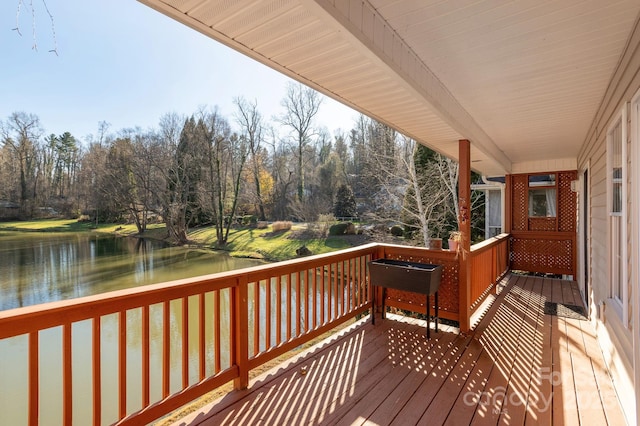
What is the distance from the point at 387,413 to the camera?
85.4 inches

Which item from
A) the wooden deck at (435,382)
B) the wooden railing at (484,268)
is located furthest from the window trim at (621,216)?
the wooden railing at (484,268)

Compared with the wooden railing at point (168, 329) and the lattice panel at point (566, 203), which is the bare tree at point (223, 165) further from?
the lattice panel at point (566, 203)

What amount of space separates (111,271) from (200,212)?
7666 millimetres

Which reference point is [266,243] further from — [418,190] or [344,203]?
[418,190]

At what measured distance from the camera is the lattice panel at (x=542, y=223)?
22.4 feet

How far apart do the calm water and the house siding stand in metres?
5.27

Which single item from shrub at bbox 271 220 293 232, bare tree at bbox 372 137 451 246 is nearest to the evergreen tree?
shrub at bbox 271 220 293 232

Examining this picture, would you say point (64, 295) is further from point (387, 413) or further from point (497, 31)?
point (497, 31)

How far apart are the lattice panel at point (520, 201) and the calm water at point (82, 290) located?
22.9 ft

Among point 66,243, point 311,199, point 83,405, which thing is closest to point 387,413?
point 83,405

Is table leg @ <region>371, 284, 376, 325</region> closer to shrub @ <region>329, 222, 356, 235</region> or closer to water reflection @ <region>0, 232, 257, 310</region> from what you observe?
water reflection @ <region>0, 232, 257, 310</region>

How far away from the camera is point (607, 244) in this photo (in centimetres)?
282

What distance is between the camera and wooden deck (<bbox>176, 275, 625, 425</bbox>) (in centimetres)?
214

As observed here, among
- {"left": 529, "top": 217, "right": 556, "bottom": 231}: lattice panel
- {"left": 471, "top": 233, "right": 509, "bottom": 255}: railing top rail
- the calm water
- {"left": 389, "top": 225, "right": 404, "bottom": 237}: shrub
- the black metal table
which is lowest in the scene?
the calm water
